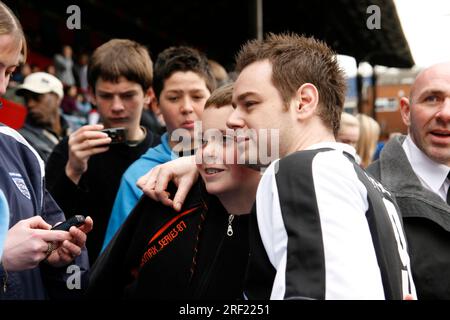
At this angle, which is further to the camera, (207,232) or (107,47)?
(107,47)

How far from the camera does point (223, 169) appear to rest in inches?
91.4

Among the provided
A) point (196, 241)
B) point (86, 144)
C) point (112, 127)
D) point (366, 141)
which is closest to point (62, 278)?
point (196, 241)

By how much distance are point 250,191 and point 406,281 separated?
70cm

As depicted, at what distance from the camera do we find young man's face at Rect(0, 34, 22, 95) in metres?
2.15

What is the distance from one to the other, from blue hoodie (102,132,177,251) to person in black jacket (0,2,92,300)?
39 cm

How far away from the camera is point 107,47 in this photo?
12.1 feet

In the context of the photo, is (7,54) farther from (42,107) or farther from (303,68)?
(42,107)

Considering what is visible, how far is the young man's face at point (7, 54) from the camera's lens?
2.15m

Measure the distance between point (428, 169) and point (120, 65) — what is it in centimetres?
178

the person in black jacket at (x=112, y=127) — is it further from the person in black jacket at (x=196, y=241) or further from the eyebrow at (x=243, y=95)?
the eyebrow at (x=243, y=95)

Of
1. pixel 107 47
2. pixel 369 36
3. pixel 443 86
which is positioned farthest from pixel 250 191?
pixel 369 36

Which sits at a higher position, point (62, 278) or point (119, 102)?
point (119, 102)
